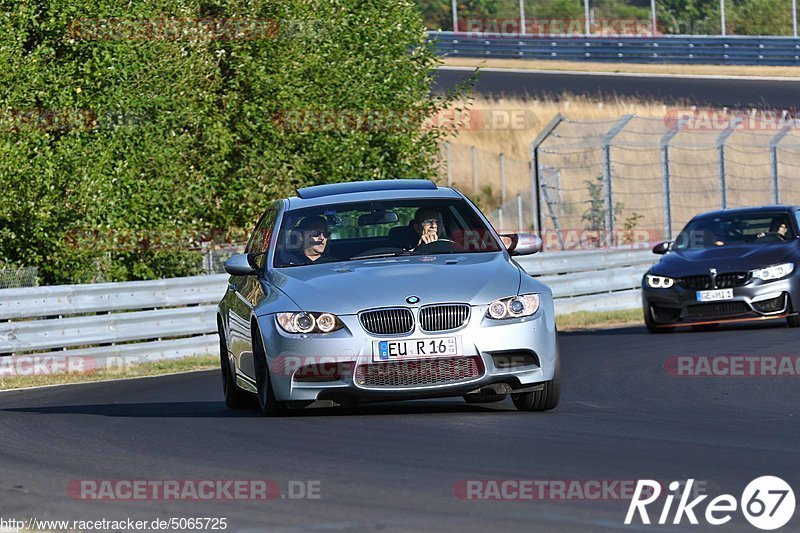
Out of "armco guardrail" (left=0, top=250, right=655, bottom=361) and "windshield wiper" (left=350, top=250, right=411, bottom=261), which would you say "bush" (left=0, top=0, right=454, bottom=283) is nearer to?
"armco guardrail" (left=0, top=250, right=655, bottom=361)

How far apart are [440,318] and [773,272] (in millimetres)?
9292

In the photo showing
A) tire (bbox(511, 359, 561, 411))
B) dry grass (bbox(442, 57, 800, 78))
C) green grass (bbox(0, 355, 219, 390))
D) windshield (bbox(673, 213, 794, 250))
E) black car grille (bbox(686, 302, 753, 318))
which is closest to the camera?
tire (bbox(511, 359, 561, 411))

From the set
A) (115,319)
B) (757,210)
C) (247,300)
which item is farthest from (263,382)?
(757,210)

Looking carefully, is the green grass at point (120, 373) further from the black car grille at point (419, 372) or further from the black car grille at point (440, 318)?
the black car grille at point (440, 318)

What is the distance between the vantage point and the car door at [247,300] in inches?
407

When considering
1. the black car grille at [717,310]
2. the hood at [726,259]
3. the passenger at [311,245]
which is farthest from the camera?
the hood at [726,259]

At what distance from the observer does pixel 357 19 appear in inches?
981

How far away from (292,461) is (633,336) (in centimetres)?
1125

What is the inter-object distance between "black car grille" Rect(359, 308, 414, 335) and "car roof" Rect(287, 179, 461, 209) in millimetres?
1725

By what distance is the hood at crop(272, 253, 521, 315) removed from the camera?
30.6 feet

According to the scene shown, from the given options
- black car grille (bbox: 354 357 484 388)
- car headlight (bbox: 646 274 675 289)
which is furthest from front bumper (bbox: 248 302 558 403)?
car headlight (bbox: 646 274 675 289)

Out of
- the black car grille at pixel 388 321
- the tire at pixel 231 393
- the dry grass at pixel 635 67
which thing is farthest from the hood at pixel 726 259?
the dry grass at pixel 635 67

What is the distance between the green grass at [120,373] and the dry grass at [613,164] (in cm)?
1996

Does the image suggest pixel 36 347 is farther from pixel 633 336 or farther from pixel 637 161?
pixel 637 161
